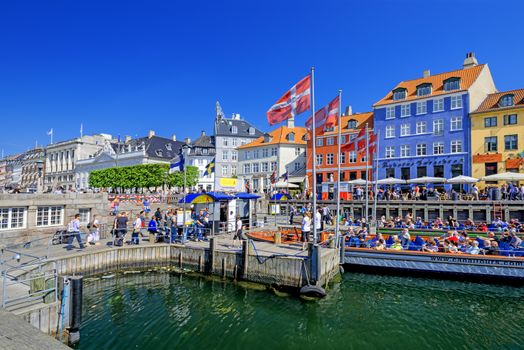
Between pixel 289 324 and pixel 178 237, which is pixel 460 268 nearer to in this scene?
pixel 289 324

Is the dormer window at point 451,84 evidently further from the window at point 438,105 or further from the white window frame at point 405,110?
the white window frame at point 405,110

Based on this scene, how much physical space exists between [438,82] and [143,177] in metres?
47.1

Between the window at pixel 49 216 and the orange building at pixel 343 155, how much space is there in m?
35.1

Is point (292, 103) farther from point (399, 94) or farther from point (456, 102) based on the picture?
point (399, 94)

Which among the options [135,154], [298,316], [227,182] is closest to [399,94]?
[227,182]

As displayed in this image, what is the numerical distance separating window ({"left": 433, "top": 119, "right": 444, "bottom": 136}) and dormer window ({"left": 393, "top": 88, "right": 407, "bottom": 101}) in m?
5.51

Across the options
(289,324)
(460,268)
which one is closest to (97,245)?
(289,324)

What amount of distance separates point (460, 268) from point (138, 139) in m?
80.9

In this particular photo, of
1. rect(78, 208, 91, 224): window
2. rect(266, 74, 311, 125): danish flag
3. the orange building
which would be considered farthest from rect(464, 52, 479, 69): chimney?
rect(78, 208, 91, 224): window

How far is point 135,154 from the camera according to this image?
252 feet

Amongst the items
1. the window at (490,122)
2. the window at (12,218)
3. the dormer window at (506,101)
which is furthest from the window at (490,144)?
the window at (12,218)

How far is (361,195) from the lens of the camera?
1572 inches

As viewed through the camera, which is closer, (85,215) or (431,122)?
(85,215)

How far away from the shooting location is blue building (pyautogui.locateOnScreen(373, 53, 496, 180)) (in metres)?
41.7
